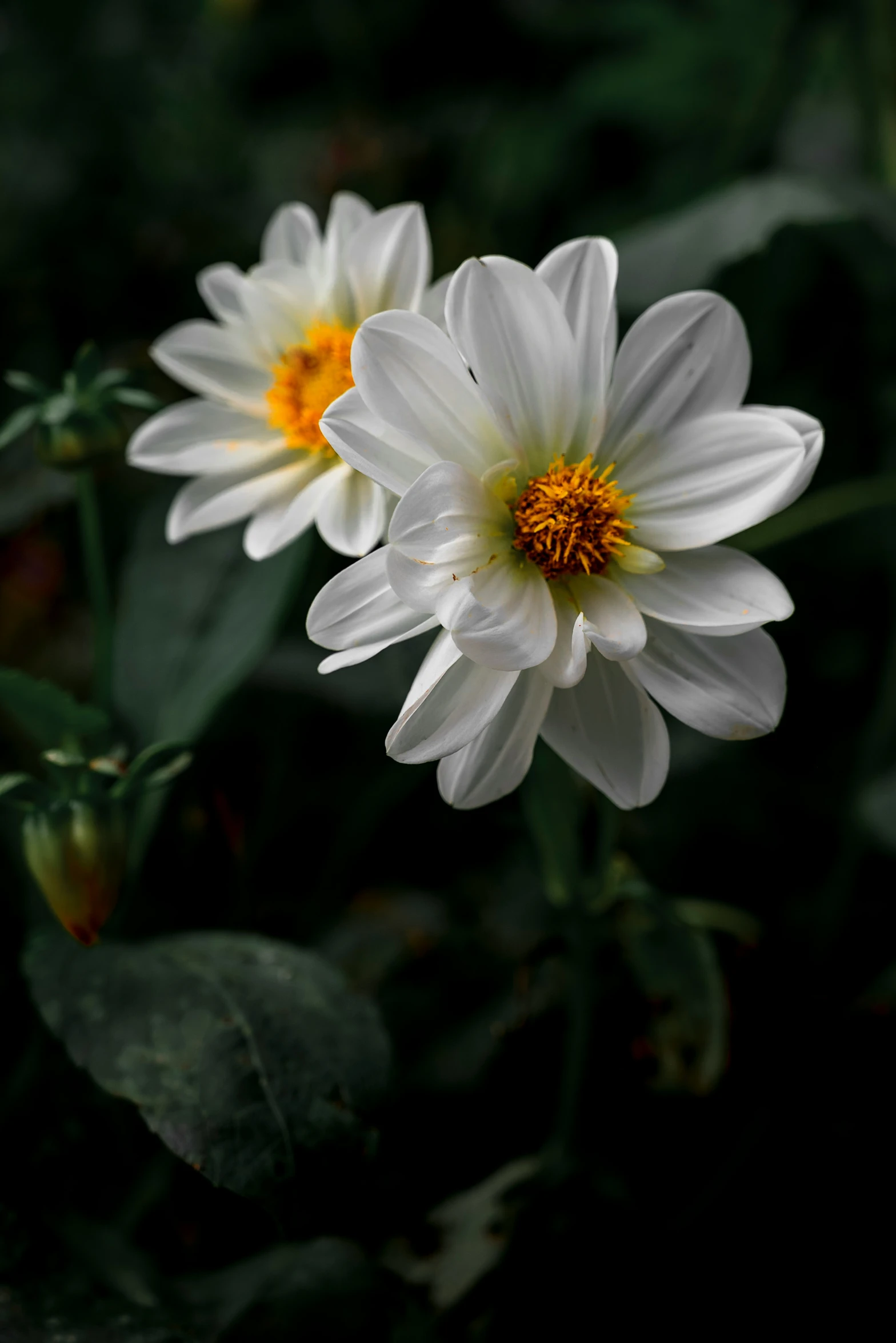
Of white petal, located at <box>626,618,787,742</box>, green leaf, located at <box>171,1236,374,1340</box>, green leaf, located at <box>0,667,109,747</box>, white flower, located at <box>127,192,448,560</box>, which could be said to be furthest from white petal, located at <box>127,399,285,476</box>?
green leaf, located at <box>171,1236,374,1340</box>

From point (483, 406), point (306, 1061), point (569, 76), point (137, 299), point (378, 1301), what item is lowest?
point (378, 1301)

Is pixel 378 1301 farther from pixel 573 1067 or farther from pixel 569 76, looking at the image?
pixel 569 76

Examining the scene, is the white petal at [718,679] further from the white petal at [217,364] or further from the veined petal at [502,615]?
the white petal at [217,364]

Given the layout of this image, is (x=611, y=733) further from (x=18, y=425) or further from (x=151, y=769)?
(x=18, y=425)

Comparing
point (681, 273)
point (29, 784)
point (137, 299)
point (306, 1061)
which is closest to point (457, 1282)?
point (306, 1061)

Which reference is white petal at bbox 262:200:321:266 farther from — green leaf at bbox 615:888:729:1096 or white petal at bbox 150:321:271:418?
green leaf at bbox 615:888:729:1096

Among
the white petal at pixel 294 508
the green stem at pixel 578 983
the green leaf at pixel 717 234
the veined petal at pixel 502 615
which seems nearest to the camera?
the veined petal at pixel 502 615

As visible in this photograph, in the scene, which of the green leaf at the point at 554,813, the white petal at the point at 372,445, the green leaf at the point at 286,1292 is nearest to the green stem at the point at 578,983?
the green leaf at the point at 554,813
